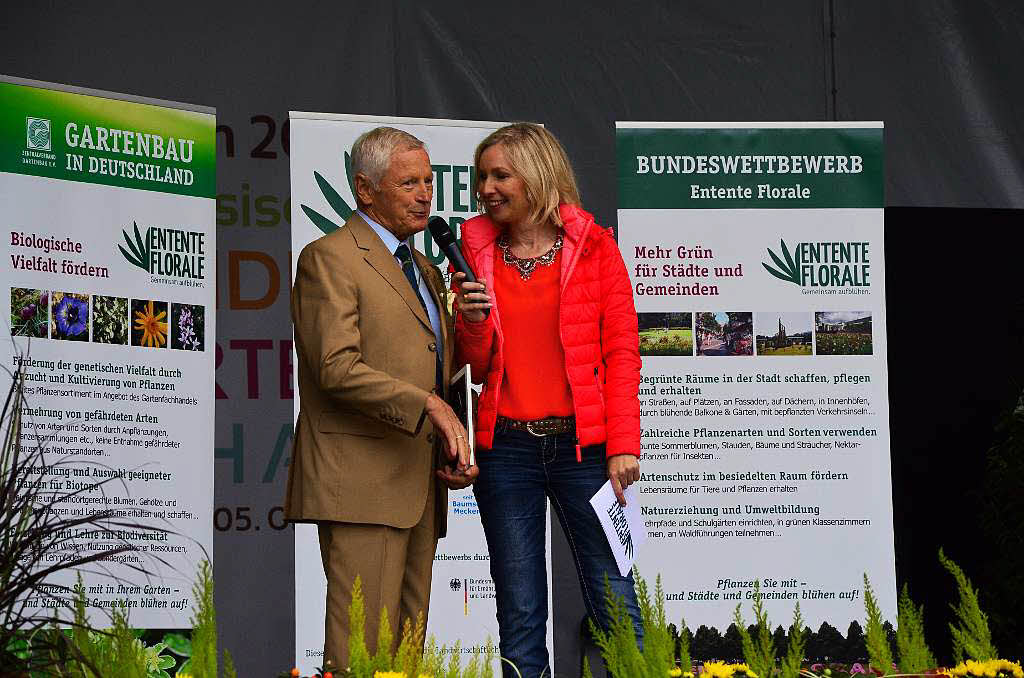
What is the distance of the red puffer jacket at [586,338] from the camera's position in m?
3.25

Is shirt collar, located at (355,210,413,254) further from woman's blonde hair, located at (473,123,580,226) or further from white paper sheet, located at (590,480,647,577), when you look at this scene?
white paper sheet, located at (590,480,647,577)

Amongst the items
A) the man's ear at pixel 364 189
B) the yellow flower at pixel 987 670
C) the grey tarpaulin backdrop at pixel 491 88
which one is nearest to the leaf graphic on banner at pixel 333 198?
the grey tarpaulin backdrop at pixel 491 88

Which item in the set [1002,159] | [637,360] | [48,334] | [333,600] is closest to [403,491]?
[333,600]

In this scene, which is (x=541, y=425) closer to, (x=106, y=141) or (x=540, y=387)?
(x=540, y=387)

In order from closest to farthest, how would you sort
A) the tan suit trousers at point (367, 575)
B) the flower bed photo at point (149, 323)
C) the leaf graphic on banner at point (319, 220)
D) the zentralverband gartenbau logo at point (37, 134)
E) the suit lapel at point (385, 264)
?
the tan suit trousers at point (367, 575), the suit lapel at point (385, 264), the zentralverband gartenbau logo at point (37, 134), the flower bed photo at point (149, 323), the leaf graphic on banner at point (319, 220)

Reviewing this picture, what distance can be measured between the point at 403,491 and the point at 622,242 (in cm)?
218

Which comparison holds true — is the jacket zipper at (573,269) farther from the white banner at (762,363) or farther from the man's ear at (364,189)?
the white banner at (762,363)

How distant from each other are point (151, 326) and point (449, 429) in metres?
1.99

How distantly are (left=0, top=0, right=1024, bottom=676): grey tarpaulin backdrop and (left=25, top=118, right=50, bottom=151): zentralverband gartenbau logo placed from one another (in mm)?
435

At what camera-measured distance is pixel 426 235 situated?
4.86 m

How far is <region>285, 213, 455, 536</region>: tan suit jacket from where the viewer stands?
3049mm

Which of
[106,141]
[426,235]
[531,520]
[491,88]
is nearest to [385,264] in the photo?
[531,520]

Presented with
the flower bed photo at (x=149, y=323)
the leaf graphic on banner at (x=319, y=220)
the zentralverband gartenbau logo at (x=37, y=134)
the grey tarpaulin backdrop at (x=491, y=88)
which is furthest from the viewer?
the grey tarpaulin backdrop at (x=491, y=88)

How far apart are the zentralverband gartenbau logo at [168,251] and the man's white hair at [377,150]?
5.37ft
